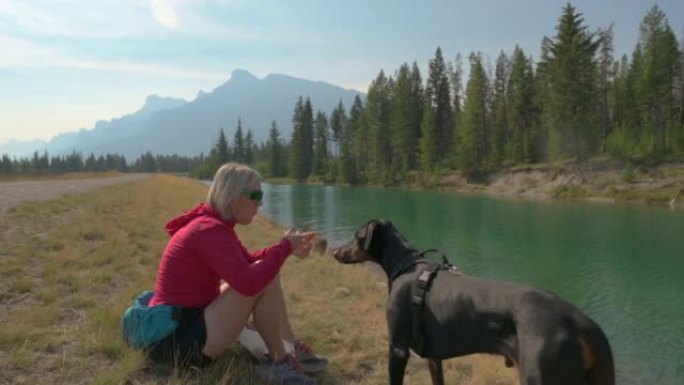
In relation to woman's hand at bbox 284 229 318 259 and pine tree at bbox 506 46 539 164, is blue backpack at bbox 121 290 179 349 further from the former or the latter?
pine tree at bbox 506 46 539 164

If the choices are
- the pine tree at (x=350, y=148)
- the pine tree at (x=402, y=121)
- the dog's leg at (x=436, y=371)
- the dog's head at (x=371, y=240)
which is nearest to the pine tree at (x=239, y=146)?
the pine tree at (x=350, y=148)

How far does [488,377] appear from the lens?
5.85 meters

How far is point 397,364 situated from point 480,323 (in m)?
1.08

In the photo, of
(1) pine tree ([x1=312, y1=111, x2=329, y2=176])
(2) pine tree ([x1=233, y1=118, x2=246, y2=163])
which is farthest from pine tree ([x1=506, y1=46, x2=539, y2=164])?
(2) pine tree ([x1=233, y1=118, x2=246, y2=163])

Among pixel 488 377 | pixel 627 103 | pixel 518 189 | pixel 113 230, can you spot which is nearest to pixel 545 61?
pixel 627 103

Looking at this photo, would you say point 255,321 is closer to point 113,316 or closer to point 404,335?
point 404,335

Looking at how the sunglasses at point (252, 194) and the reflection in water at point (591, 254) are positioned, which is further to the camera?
the reflection in water at point (591, 254)

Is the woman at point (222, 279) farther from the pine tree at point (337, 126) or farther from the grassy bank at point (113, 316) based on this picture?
the pine tree at point (337, 126)

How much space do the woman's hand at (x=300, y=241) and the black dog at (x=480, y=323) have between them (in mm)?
896

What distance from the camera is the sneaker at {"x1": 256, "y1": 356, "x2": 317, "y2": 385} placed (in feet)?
13.9

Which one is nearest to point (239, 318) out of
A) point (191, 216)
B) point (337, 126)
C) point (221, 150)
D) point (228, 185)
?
point (191, 216)

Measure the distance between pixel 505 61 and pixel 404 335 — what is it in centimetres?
7914

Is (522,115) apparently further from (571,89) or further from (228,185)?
(228,185)

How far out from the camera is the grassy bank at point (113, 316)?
425cm
